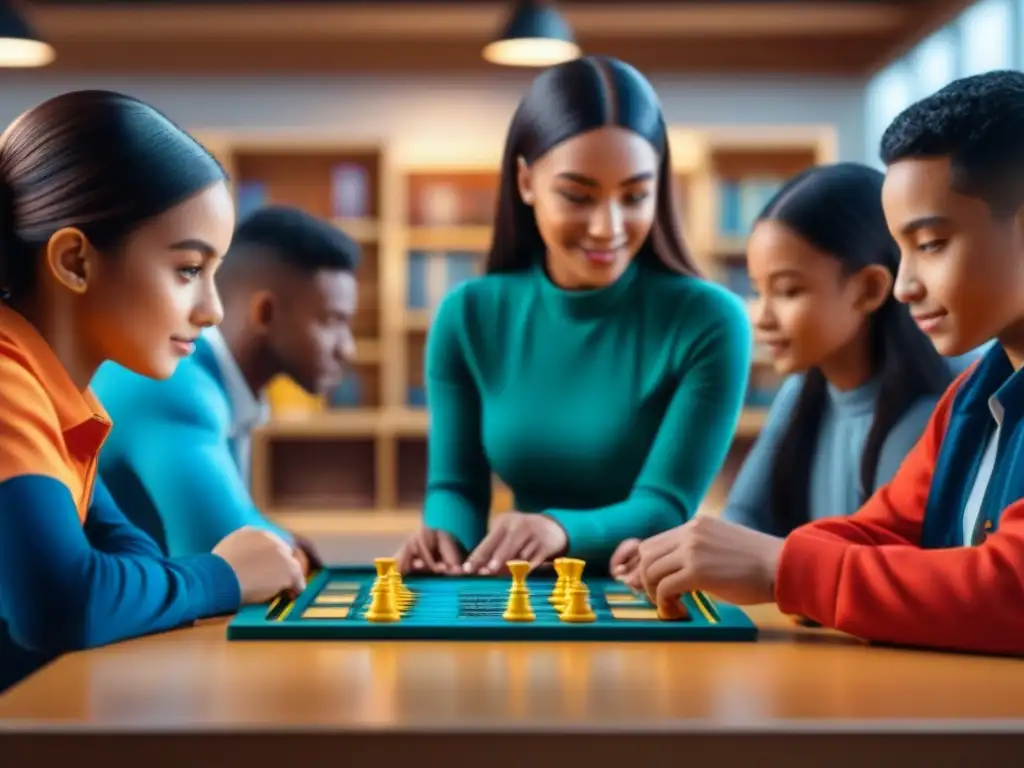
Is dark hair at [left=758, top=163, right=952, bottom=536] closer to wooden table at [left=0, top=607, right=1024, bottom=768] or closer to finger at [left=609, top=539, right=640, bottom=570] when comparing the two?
finger at [left=609, top=539, right=640, bottom=570]

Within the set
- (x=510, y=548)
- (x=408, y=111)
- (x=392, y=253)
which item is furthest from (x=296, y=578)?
(x=408, y=111)

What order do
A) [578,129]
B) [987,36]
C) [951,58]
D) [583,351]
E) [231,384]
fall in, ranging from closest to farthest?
[578,129] < [583,351] < [231,384] < [987,36] < [951,58]

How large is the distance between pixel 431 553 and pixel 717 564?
0.59 metres

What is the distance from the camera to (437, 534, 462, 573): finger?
1.87 meters

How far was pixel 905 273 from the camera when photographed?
4.68 ft

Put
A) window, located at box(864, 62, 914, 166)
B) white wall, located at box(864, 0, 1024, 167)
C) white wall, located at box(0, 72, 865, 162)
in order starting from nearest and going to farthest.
Answer: white wall, located at box(864, 0, 1024, 167) → window, located at box(864, 62, 914, 166) → white wall, located at box(0, 72, 865, 162)

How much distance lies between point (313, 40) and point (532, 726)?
22.7 ft

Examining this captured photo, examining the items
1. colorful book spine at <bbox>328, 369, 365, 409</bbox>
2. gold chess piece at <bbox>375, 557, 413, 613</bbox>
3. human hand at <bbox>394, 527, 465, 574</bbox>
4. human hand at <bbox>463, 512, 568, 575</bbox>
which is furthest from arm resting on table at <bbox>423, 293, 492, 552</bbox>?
colorful book spine at <bbox>328, 369, 365, 409</bbox>

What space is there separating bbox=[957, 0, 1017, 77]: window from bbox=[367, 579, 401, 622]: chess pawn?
505cm

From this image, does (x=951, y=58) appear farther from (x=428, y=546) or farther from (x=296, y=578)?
(x=296, y=578)

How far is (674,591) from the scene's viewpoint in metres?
1.44

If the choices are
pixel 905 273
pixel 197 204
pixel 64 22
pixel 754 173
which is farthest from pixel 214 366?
pixel 64 22

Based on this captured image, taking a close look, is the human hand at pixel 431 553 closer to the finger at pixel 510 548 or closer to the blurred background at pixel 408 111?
the finger at pixel 510 548

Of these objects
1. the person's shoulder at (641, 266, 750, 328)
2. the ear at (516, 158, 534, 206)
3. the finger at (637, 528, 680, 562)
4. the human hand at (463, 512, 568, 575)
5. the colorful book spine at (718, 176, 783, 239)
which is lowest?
the human hand at (463, 512, 568, 575)
